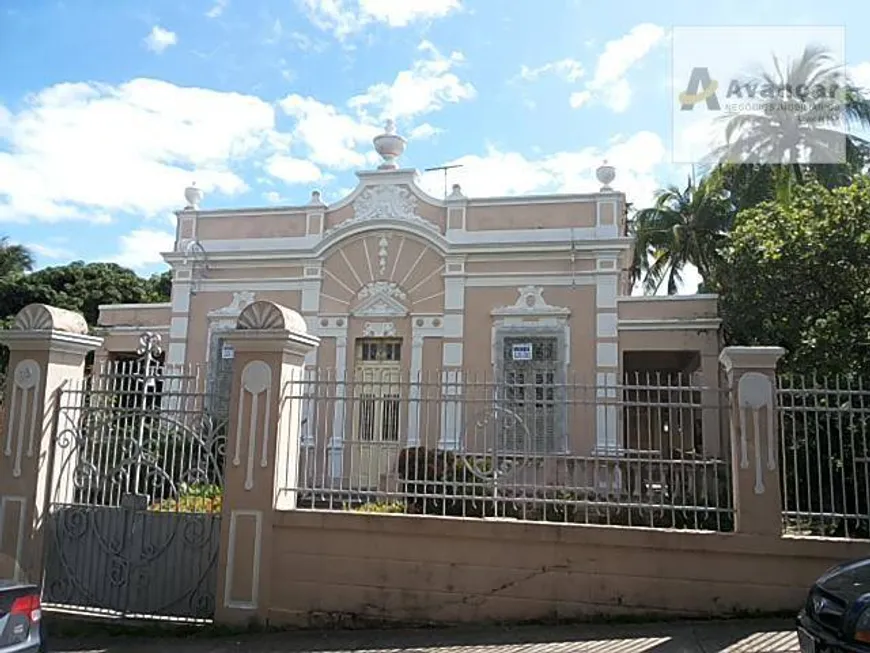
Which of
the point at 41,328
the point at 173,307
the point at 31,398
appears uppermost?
the point at 173,307

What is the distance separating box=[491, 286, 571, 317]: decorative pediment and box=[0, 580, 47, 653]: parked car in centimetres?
1025

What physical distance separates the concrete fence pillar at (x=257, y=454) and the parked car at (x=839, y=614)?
4051 millimetres

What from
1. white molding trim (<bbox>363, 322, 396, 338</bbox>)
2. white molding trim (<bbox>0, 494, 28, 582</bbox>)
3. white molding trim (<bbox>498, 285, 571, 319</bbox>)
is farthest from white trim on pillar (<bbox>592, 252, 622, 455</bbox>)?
white molding trim (<bbox>0, 494, 28, 582</bbox>)

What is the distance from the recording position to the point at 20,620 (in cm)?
391

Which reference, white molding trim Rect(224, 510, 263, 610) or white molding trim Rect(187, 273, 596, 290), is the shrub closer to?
white molding trim Rect(224, 510, 263, 610)

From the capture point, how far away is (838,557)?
5.48 metres

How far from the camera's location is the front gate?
6.48m

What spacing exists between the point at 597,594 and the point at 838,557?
178 centimetres

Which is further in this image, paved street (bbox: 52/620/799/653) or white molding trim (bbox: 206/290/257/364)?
white molding trim (bbox: 206/290/257/364)

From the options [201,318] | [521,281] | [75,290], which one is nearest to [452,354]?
[521,281]

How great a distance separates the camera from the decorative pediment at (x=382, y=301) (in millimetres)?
13953

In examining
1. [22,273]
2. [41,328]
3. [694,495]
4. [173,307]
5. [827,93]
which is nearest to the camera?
[694,495]

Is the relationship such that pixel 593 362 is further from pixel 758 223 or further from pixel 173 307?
pixel 173 307

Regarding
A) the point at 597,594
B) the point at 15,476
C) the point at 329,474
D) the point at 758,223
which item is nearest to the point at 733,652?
the point at 597,594
